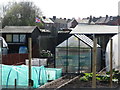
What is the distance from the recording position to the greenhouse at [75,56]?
14.8 meters

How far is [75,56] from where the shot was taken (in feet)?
49.7

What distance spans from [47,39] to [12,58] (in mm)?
8960

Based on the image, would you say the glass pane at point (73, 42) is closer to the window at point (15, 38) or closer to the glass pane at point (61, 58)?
the glass pane at point (61, 58)

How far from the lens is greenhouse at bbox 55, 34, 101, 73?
48.6ft

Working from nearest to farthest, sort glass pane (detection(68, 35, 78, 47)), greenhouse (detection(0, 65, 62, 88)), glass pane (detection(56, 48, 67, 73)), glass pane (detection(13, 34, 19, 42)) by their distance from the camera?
greenhouse (detection(0, 65, 62, 88))
glass pane (detection(56, 48, 67, 73))
glass pane (detection(68, 35, 78, 47))
glass pane (detection(13, 34, 19, 42))

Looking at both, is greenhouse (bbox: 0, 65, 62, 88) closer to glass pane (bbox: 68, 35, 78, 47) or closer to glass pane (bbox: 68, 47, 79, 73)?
glass pane (bbox: 68, 47, 79, 73)

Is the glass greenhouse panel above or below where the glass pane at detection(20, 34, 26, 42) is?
below

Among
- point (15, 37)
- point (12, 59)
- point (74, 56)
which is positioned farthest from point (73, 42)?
point (15, 37)

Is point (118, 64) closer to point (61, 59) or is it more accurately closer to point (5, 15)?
point (61, 59)

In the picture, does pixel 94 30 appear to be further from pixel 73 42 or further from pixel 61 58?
pixel 61 58

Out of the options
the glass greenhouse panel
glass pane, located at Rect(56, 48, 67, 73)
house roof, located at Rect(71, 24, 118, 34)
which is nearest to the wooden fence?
glass pane, located at Rect(56, 48, 67, 73)

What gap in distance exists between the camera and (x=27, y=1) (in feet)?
129

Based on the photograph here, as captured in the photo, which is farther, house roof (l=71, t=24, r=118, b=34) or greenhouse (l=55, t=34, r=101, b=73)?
house roof (l=71, t=24, r=118, b=34)

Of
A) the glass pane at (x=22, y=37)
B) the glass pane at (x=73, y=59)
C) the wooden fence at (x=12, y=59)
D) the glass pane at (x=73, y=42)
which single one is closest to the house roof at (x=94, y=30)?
the wooden fence at (x=12, y=59)
